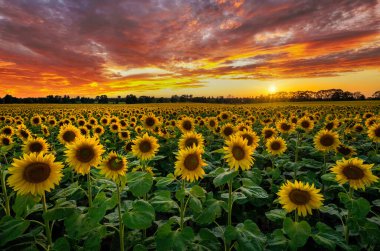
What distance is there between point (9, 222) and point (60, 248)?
656mm

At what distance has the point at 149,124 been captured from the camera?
32.9 ft

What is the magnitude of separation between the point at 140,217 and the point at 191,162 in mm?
1140

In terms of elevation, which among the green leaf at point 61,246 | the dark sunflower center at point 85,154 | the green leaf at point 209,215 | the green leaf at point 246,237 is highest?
the dark sunflower center at point 85,154

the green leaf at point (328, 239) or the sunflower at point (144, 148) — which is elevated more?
the sunflower at point (144, 148)

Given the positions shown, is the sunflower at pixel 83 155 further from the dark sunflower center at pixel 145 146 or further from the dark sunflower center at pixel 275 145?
the dark sunflower center at pixel 275 145

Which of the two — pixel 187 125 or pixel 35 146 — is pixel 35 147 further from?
pixel 187 125

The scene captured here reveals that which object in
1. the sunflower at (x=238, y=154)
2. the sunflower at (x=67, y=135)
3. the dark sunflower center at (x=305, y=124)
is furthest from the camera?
the dark sunflower center at (x=305, y=124)

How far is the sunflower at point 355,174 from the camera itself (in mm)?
4387

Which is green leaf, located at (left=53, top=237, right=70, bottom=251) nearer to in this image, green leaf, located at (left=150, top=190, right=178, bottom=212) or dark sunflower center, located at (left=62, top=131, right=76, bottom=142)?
green leaf, located at (left=150, top=190, right=178, bottom=212)

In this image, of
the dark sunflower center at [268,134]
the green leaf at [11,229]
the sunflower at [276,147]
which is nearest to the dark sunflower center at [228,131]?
the dark sunflower center at [268,134]

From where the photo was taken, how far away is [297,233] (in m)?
3.52

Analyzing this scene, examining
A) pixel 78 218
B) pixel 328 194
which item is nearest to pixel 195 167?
pixel 78 218

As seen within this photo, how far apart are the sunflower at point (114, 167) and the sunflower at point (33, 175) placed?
61 centimetres

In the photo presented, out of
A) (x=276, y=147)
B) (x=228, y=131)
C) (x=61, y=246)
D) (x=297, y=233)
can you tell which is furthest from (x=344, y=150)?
(x=61, y=246)
